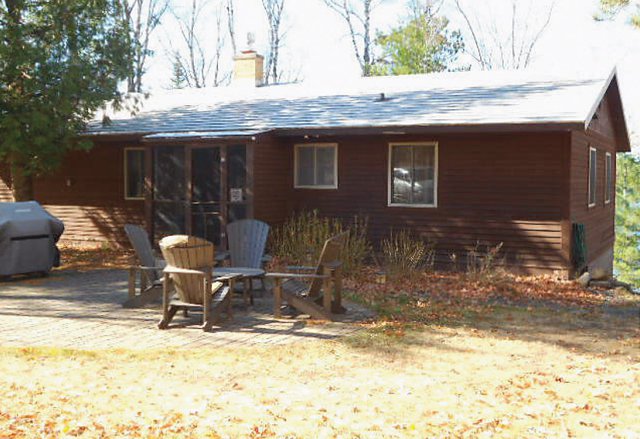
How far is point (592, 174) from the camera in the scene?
1590 centimetres

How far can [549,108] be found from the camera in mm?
12617

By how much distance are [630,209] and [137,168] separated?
90.2 ft

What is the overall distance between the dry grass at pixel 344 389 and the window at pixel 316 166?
7.08m

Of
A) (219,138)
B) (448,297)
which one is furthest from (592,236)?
(219,138)

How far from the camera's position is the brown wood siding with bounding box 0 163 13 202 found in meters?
19.0

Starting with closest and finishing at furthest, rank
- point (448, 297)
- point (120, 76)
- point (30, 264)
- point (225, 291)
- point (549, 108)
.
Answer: point (225, 291), point (448, 297), point (30, 264), point (549, 108), point (120, 76)

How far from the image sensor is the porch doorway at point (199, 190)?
562 inches

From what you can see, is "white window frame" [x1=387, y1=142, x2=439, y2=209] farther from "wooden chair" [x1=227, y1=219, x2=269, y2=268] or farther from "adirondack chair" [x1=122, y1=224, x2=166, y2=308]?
"adirondack chair" [x1=122, y1=224, x2=166, y2=308]

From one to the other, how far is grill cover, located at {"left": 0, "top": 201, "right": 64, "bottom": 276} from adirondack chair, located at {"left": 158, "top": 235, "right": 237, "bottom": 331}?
438 centimetres

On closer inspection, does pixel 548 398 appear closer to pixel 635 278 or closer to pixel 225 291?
pixel 225 291

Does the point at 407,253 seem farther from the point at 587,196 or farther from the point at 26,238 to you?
the point at 26,238

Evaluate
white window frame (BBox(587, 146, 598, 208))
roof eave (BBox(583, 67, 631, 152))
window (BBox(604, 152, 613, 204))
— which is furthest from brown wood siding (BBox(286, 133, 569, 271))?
window (BBox(604, 152, 613, 204))

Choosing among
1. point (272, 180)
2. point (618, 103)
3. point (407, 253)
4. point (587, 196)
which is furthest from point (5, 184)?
point (618, 103)

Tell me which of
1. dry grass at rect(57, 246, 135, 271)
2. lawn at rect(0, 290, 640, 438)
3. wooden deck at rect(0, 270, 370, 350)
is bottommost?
lawn at rect(0, 290, 640, 438)
